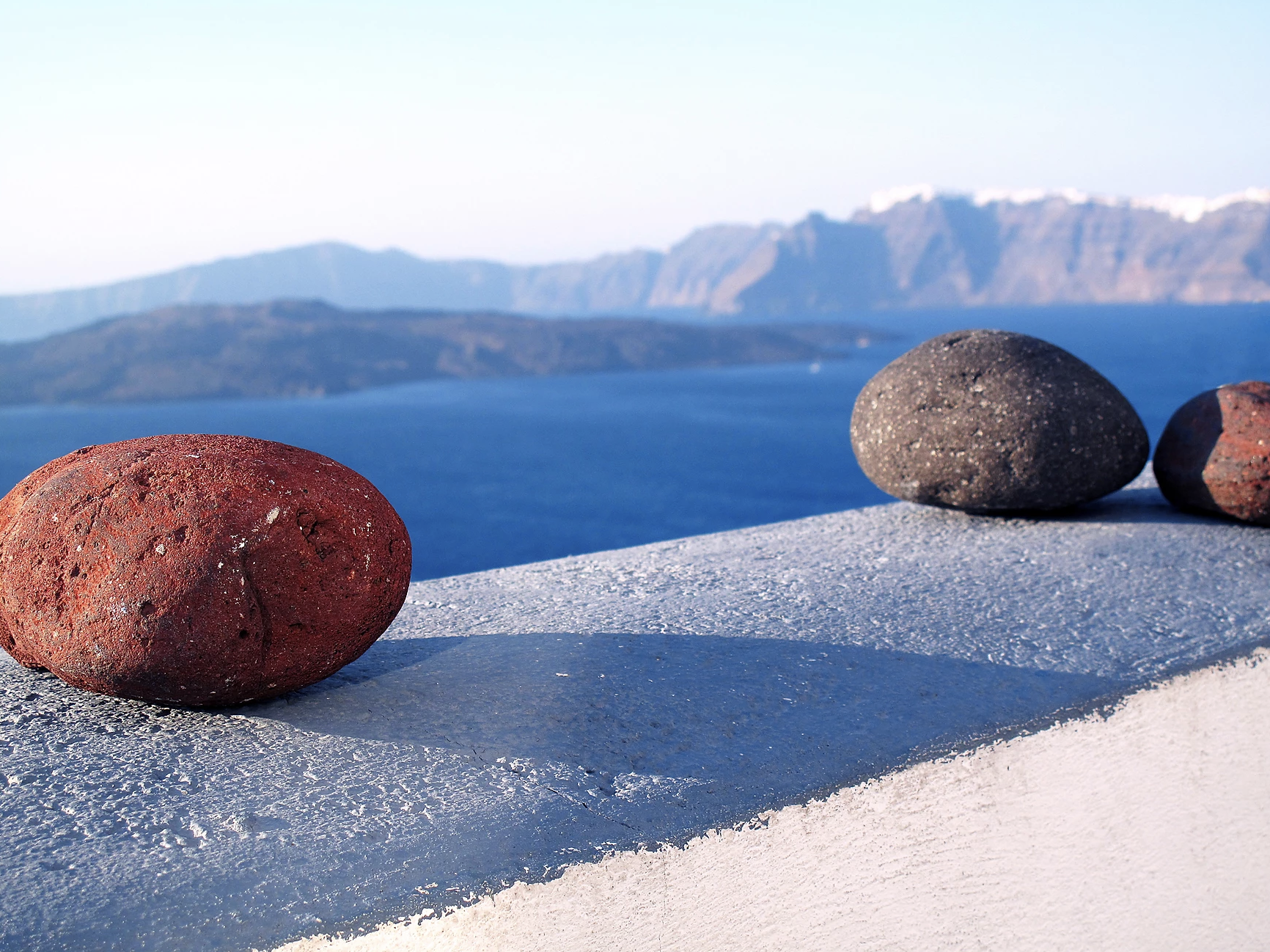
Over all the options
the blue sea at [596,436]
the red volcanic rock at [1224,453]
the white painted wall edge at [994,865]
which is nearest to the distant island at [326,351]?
the blue sea at [596,436]

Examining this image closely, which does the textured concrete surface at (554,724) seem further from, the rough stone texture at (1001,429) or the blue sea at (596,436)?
the blue sea at (596,436)

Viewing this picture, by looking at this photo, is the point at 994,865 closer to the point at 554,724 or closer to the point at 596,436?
the point at 554,724

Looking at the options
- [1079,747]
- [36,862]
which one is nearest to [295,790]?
[36,862]

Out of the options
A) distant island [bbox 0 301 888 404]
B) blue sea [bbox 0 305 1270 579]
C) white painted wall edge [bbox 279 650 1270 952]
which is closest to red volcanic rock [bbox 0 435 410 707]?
white painted wall edge [bbox 279 650 1270 952]

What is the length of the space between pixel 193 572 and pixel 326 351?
352 ft

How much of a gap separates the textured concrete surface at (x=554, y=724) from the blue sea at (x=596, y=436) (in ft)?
96.9

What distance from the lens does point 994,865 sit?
Result: 3182 mm

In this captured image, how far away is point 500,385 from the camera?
10112 centimetres

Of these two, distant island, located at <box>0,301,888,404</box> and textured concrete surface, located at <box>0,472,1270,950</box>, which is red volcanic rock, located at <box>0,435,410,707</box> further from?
distant island, located at <box>0,301,888,404</box>

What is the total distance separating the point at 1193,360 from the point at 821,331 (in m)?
59.3

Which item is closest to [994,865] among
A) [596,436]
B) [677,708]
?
[677,708]

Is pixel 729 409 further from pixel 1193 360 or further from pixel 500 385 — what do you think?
pixel 1193 360

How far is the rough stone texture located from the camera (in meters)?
5.26

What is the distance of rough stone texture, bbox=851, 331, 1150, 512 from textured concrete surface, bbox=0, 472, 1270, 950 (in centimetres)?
49
